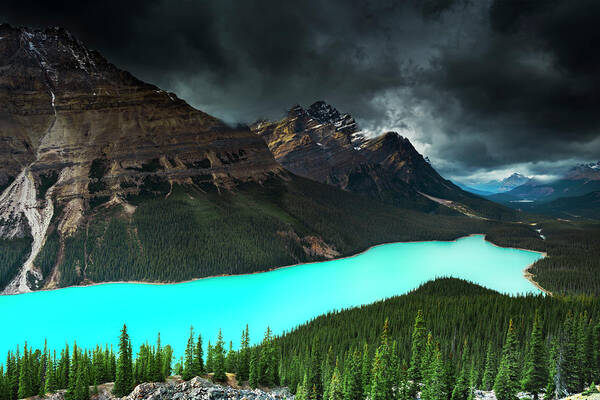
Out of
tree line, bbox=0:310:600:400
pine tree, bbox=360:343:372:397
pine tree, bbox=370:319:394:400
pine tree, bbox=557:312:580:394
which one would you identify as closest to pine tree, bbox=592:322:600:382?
tree line, bbox=0:310:600:400

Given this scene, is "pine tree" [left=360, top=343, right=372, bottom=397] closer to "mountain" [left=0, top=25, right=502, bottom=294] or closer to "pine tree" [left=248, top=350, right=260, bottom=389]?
"pine tree" [left=248, top=350, right=260, bottom=389]

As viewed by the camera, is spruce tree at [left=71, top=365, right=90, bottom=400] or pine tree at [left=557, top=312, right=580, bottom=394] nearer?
spruce tree at [left=71, top=365, right=90, bottom=400]

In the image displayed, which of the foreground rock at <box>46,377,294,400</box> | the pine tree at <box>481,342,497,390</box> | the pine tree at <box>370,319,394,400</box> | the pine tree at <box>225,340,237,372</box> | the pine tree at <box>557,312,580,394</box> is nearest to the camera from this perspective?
the foreground rock at <box>46,377,294,400</box>

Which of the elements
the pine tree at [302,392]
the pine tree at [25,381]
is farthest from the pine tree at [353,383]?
the pine tree at [25,381]

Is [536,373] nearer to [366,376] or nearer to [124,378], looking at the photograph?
[366,376]

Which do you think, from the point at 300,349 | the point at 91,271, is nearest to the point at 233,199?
the point at 91,271

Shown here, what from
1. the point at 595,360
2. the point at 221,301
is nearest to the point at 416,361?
the point at 595,360

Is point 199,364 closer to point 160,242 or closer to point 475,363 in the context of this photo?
point 475,363

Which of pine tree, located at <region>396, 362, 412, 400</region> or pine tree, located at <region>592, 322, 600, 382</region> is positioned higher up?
pine tree, located at <region>592, 322, 600, 382</region>
